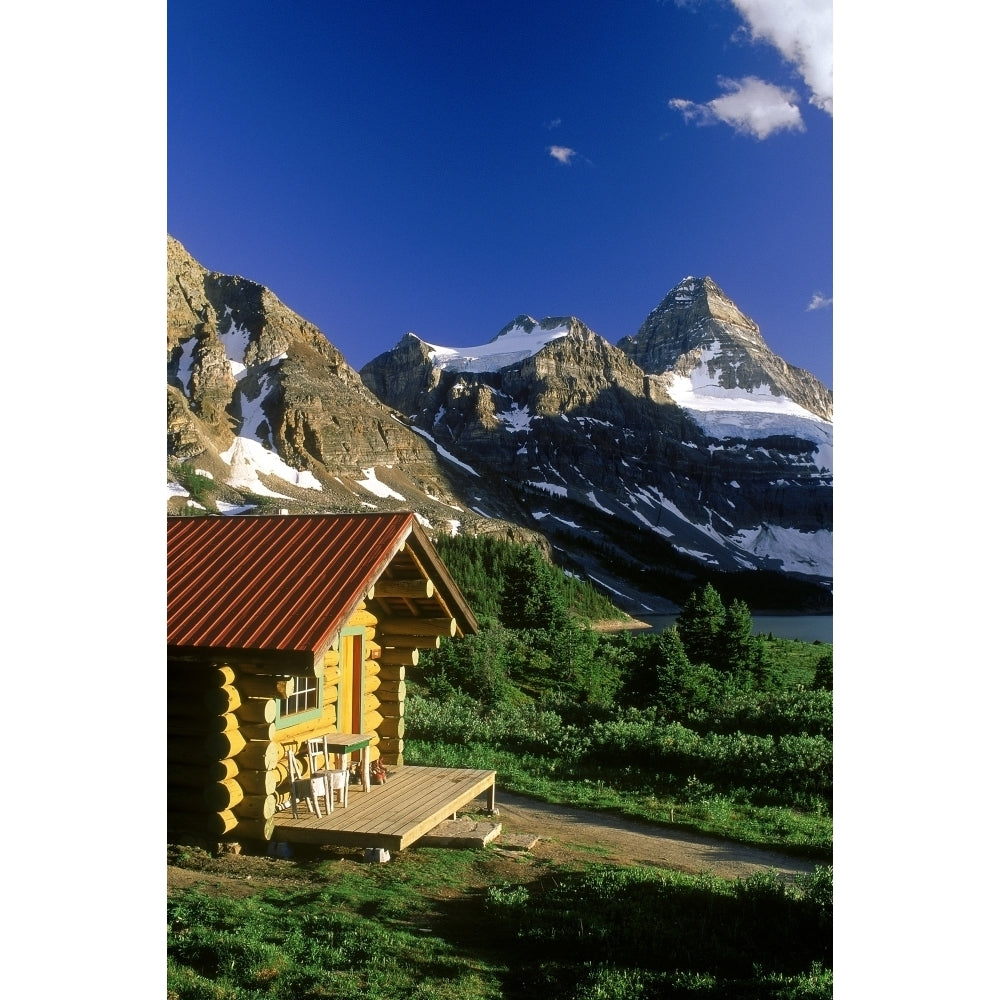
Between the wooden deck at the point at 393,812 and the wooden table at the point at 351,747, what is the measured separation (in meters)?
0.10

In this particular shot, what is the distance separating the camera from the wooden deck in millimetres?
4625

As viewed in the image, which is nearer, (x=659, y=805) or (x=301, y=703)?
(x=659, y=805)

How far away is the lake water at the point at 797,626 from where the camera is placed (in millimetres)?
5133

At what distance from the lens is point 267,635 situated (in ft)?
15.0

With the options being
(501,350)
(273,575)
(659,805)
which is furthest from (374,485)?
(659,805)

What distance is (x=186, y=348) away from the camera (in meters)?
6.41

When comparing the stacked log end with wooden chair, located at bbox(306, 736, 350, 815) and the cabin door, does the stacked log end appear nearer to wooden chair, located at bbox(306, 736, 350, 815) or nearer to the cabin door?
wooden chair, located at bbox(306, 736, 350, 815)

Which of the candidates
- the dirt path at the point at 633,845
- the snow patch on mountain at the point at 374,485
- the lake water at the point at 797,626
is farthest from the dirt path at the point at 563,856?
the snow patch on mountain at the point at 374,485

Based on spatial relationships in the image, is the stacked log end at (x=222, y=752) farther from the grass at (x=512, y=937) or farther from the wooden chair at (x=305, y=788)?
the grass at (x=512, y=937)

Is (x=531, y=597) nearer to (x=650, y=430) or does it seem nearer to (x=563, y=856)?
(x=650, y=430)

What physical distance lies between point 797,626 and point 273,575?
3.43 m

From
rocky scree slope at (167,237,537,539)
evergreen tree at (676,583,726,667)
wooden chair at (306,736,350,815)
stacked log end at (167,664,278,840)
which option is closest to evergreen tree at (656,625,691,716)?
evergreen tree at (676,583,726,667)
